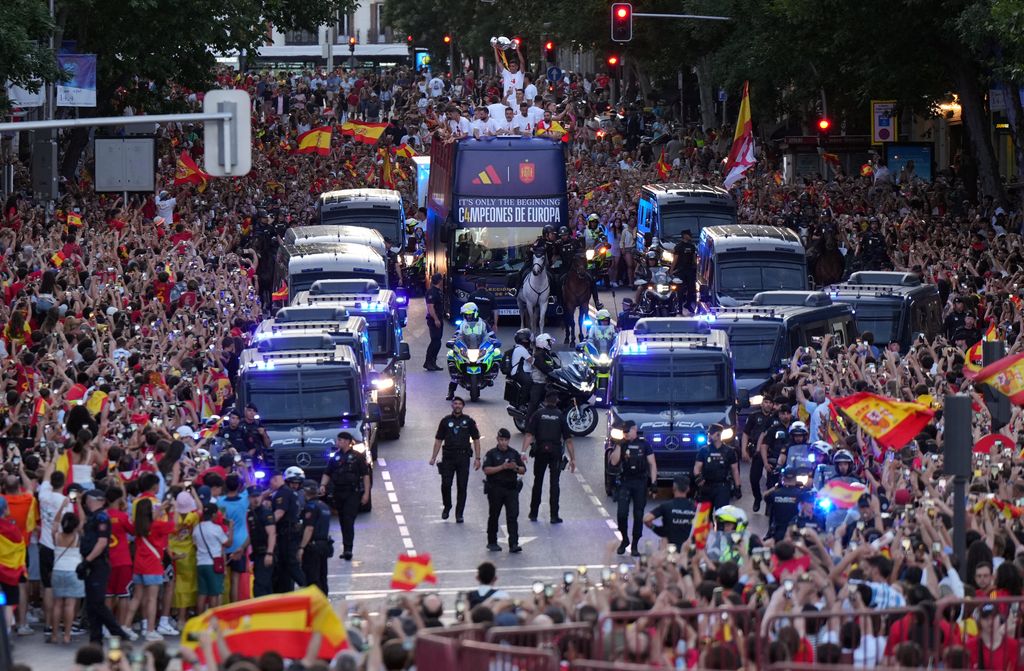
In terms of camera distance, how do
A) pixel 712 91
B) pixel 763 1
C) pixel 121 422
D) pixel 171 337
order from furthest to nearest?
pixel 712 91 → pixel 763 1 → pixel 171 337 → pixel 121 422

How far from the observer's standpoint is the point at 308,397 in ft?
76.4

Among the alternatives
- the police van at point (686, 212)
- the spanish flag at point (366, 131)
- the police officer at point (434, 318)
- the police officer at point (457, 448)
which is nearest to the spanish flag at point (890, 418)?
the police officer at point (457, 448)

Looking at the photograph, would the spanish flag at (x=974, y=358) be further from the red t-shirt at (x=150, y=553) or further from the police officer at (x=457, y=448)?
the red t-shirt at (x=150, y=553)

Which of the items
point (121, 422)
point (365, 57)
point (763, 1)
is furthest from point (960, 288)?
point (365, 57)

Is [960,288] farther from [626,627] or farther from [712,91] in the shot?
[712,91]

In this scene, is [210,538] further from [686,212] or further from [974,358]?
[686,212]

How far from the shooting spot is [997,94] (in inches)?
1737

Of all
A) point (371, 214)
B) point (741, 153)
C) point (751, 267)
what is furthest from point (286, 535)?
point (741, 153)

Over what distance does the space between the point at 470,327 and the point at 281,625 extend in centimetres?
1796

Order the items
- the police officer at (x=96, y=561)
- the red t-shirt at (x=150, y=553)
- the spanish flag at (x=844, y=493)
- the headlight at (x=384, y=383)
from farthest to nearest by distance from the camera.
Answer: the headlight at (x=384, y=383)
the spanish flag at (x=844, y=493)
the red t-shirt at (x=150, y=553)
the police officer at (x=96, y=561)

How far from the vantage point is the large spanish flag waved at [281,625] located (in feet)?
38.9

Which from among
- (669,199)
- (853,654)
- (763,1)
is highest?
(763,1)

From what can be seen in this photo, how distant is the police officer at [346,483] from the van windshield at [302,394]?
2105 mm

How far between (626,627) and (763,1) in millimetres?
37961
